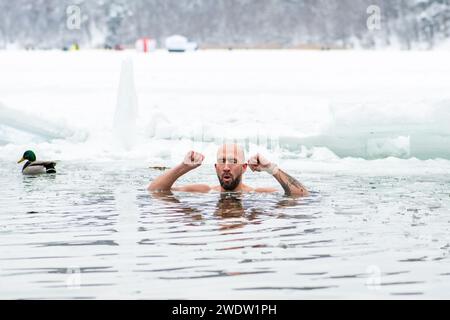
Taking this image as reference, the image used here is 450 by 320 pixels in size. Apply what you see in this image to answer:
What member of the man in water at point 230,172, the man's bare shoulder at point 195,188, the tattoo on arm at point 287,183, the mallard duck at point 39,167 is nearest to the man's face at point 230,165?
the man in water at point 230,172

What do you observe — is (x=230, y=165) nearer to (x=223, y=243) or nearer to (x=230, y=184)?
(x=230, y=184)

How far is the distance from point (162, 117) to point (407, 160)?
23.1 ft

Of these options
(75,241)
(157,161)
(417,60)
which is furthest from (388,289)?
(417,60)

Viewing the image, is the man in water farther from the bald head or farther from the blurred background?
the blurred background

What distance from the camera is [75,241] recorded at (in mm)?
9188

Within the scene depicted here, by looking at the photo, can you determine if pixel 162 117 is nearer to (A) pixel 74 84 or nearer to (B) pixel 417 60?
(A) pixel 74 84

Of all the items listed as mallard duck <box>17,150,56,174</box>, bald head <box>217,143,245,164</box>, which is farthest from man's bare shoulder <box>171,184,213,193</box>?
mallard duck <box>17,150,56,174</box>

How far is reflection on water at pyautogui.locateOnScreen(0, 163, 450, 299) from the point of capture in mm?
7164

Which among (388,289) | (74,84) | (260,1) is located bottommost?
(388,289)

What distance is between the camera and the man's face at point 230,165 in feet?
38.9

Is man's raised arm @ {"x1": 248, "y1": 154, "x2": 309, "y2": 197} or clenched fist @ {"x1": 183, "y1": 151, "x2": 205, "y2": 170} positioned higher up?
clenched fist @ {"x1": 183, "y1": 151, "x2": 205, "y2": 170}

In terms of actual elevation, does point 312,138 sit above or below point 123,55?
below

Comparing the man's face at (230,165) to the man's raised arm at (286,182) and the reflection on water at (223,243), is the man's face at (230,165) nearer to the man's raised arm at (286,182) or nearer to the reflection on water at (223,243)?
the reflection on water at (223,243)

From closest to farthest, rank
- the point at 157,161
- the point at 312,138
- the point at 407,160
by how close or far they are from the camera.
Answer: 1. the point at 407,160
2. the point at 157,161
3. the point at 312,138
